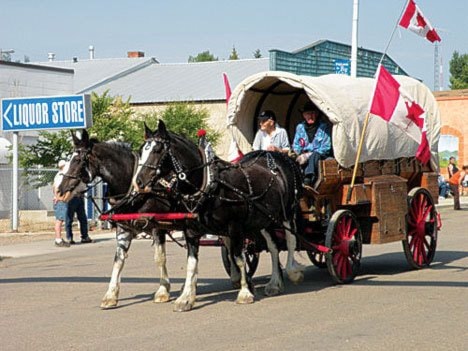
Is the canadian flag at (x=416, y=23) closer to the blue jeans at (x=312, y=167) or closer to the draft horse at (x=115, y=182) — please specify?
the blue jeans at (x=312, y=167)

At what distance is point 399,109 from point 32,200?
23953 mm

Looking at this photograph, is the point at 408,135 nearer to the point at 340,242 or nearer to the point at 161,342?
the point at 340,242

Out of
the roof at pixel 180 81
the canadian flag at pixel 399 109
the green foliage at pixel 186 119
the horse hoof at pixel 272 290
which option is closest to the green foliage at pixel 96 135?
the green foliage at pixel 186 119

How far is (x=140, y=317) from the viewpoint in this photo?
10242mm

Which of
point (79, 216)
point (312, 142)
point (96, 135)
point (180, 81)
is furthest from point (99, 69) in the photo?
point (312, 142)

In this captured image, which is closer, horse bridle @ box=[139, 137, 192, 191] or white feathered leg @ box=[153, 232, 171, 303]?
horse bridle @ box=[139, 137, 192, 191]

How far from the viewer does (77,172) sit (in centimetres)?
1095

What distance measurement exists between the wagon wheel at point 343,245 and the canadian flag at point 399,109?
5.27 feet

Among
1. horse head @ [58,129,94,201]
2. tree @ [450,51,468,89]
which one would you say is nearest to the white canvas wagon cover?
horse head @ [58,129,94,201]

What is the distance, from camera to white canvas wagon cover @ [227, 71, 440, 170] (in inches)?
499

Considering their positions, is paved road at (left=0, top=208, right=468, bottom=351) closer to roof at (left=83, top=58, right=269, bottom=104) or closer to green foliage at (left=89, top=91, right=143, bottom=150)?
green foliage at (left=89, top=91, right=143, bottom=150)

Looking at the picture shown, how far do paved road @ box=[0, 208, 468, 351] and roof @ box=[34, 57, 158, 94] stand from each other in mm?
36466

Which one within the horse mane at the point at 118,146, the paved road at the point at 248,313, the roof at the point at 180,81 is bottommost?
the paved road at the point at 248,313

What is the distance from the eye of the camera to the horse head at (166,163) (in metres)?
10.6
